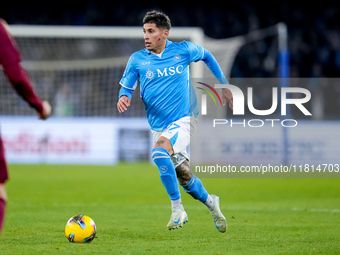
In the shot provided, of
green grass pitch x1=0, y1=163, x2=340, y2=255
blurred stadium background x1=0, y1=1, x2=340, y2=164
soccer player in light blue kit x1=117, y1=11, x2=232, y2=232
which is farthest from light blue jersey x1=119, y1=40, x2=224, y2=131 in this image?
blurred stadium background x1=0, y1=1, x2=340, y2=164

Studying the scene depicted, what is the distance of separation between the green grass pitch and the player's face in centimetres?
205

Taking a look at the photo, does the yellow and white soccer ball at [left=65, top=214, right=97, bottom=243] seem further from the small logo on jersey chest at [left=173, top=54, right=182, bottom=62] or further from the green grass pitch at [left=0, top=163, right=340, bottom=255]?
the small logo on jersey chest at [left=173, top=54, right=182, bottom=62]

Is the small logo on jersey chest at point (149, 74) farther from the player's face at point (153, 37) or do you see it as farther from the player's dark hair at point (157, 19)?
the player's dark hair at point (157, 19)

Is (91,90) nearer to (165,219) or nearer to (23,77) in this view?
(165,219)

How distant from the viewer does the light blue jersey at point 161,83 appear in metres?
7.20

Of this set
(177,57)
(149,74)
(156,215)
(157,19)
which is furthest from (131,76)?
(156,215)

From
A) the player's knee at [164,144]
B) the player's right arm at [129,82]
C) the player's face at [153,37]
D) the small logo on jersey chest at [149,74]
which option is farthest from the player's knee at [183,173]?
the player's face at [153,37]

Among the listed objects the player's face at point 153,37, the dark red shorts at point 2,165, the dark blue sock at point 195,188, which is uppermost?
the player's face at point 153,37

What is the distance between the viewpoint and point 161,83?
23.7 feet

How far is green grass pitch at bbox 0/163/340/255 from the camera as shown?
20.3 feet

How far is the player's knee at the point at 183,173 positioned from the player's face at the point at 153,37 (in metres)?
1.32

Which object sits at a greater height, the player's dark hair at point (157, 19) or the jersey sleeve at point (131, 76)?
the player's dark hair at point (157, 19)

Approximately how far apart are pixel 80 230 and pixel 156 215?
9.94ft

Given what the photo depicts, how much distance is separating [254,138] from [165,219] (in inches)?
398
